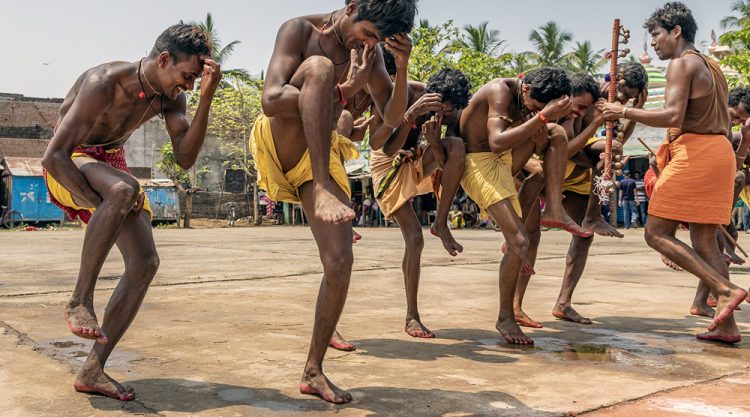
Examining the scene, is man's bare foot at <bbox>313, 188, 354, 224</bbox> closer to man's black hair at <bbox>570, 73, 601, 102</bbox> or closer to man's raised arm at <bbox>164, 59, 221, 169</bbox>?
man's raised arm at <bbox>164, 59, 221, 169</bbox>

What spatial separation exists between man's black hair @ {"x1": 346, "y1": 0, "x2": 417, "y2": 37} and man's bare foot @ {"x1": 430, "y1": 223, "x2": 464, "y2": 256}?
1.79m

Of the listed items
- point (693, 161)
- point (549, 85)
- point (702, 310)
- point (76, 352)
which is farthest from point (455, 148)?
point (76, 352)

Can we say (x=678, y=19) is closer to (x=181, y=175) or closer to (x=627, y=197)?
(x=627, y=197)

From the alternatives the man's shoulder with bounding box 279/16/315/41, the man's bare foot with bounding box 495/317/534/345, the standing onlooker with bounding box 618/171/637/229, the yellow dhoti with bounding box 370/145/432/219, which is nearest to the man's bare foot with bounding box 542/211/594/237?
the man's bare foot with bounding box 495/317/534/345

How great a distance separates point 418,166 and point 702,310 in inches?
96.2

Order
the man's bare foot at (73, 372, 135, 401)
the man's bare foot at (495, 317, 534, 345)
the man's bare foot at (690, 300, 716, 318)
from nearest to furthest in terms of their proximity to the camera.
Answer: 1. the man's bare foot at (73, 372, 135, 401)
2. the man's bare foot at (495, 317, 534, 345)
3. the man's bare foot at (690, 300, 716, 318)

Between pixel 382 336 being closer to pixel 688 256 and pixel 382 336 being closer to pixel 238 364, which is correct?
pixel 238 364

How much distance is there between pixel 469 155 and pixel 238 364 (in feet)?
6.80

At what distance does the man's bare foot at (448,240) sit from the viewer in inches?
196

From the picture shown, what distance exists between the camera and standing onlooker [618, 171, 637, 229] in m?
22.5

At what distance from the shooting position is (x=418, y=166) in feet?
17.5

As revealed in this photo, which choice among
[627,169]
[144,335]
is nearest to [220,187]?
[627,169]

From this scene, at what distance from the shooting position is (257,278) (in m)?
7.92

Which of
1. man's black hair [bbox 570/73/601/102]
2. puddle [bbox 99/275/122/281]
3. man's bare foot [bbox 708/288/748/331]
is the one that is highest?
man's black hair [bbox 570/73/601/102]
